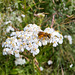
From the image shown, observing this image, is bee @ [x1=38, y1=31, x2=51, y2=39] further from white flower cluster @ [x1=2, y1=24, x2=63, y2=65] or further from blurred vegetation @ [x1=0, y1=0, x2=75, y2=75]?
blurred vegetation @ [x1=0, y1=0, x2=75, y2=75]

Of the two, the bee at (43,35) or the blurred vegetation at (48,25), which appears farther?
the blurred vegetation at (48,25)

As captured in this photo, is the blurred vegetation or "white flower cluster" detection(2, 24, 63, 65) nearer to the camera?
"white flower cluster" detection(2, 24, 63, 65)

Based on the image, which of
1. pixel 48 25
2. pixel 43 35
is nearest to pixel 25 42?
pixel 43 35

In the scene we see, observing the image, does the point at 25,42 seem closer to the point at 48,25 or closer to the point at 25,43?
the point at 25,43

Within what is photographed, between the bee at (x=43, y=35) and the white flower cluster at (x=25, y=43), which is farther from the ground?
the bee at (x=43, y=35)

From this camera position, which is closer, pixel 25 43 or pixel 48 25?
pixel 25 43

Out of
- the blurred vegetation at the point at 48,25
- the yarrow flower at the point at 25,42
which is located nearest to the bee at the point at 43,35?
the yarrow flower at the point at 25,42

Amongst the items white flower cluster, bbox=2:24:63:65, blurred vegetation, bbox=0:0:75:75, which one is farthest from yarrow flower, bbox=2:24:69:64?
blurred vegetation, bbox=0:0:75:75

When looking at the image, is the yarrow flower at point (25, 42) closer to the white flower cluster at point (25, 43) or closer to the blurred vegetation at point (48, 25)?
the white flower cluster at point (25, 43)

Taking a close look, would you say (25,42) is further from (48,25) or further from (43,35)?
(48,25)

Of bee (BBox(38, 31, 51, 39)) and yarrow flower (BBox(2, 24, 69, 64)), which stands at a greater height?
bee (BBox(38, 31, 51, 39))

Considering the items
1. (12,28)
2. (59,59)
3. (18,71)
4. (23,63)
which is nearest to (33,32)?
(12,28)
